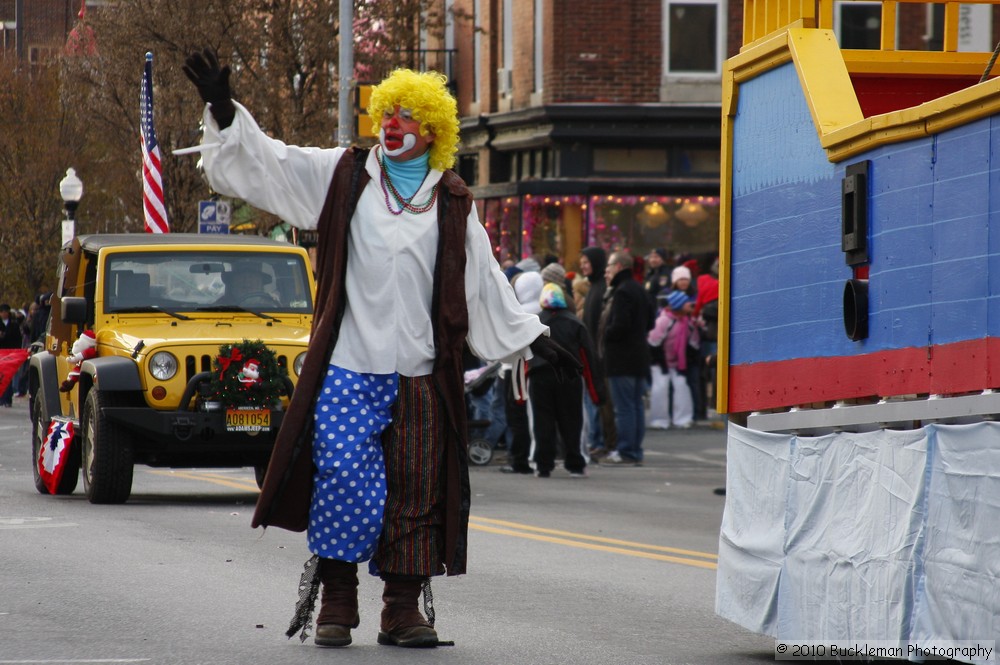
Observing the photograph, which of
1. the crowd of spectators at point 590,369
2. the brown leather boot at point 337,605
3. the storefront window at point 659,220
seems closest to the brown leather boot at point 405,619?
the brown leather boot at point 337,605

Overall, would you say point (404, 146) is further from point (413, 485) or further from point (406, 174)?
point (413, 485)

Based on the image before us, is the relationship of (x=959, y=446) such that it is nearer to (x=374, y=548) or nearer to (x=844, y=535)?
(x=844, y=535)

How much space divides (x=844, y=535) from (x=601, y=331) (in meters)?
11.2

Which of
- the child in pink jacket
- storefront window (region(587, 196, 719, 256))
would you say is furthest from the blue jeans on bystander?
storefront window (region(587, 196, 719, 256))

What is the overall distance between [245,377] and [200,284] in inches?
57.4

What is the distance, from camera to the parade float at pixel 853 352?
5.28 m

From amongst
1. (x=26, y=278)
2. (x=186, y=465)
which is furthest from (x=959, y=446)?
(x=26, y=278)

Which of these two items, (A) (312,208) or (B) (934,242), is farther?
(A) (312,208)

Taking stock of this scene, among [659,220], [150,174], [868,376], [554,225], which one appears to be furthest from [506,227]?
→ [868,376]

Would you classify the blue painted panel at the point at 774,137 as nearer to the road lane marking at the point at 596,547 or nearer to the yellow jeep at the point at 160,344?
the road lane marking at the point at 596,547

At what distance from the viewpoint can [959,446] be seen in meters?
5.34

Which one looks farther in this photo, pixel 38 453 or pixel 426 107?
pixel 38 453

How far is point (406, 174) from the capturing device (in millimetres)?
6691

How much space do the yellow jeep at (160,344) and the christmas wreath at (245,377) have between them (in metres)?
0.07
